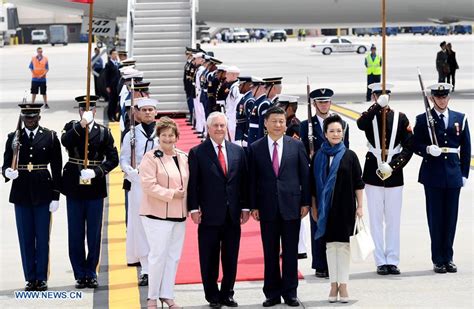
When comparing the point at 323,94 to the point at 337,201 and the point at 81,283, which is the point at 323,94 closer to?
the point at 337,201

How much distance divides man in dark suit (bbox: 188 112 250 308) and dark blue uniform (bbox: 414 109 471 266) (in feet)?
7.44

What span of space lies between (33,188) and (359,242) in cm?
316

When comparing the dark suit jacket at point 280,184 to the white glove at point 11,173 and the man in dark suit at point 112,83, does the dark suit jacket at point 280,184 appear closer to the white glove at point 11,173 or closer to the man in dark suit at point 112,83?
the white glove at point 11,173

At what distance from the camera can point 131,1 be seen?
89.6ft

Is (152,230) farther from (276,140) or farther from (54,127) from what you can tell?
(54,127)

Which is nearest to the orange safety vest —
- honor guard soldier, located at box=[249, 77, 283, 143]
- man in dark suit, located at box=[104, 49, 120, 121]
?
man in dark suit, located at box=[104, 49, 120, 121]

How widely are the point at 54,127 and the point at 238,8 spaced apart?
814cm

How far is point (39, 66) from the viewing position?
2742cm

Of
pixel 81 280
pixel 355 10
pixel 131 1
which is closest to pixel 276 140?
pixel 81 280

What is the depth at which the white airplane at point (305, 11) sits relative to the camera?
29.0 metres

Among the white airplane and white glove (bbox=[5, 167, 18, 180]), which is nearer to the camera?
white glove (bbox=[5, 167, 18, 180])

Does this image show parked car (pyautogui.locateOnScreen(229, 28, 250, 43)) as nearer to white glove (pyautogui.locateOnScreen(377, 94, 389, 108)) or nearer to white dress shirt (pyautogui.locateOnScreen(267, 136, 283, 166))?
white glove (pyautogui.locateOnScreen(377, 94, 389, 108))

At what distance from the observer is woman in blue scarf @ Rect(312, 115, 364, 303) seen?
348 inches

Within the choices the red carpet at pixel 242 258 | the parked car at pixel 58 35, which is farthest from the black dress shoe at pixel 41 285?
the parked car at pixel 58 35
